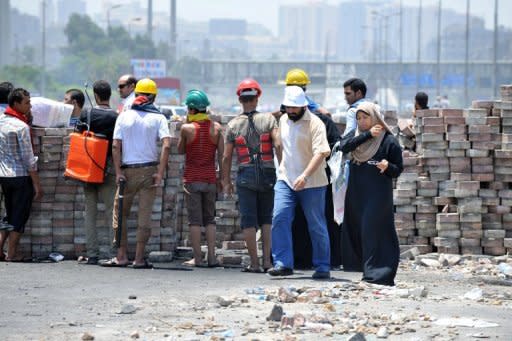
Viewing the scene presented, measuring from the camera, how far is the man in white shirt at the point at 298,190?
40.2 feet

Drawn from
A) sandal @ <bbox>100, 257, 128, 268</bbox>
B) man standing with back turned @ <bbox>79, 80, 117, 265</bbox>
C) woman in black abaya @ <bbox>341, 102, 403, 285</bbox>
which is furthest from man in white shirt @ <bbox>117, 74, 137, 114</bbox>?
A: woman in black abaya @ <bbox>341, 102, 403, 285</bbox>

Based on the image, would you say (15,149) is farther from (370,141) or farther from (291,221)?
(370,141)

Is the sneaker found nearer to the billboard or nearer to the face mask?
the face mask

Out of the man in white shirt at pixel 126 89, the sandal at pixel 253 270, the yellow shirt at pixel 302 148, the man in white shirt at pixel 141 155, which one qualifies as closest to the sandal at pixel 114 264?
the man in white shirt at pixel 141 155

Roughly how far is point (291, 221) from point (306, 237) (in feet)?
3.29

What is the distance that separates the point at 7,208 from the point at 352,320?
16.4ft

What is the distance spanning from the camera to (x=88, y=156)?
13234mm

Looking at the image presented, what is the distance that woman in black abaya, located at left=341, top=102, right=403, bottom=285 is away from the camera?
1173 centimetres

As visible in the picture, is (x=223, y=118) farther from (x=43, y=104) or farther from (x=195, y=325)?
(x=195, y=325)

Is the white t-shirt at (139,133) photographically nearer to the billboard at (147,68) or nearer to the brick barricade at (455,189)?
the brick barricade at (455,189)

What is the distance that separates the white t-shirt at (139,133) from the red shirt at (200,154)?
0.31 metres

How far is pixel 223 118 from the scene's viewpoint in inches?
591

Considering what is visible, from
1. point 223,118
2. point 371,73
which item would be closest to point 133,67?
point 371,73

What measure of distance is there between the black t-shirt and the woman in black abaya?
2.56 meters
